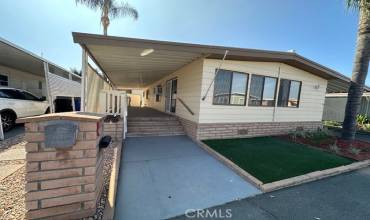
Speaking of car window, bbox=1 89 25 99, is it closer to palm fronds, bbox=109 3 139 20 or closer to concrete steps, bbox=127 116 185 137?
concrete steps, bbox=127 116 185 137

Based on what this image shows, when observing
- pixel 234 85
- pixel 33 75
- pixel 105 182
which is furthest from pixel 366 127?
pixel 33 75

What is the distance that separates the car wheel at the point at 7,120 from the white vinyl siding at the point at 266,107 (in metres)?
7.06

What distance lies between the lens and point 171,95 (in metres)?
9.65

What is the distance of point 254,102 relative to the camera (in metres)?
6.98

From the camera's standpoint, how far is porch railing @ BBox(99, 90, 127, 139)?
19.2 ft

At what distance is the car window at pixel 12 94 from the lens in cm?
622

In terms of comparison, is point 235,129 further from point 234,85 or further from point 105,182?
point 105,182

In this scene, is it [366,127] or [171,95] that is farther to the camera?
[366,127]

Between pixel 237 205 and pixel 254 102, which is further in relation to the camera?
pixel 254 102

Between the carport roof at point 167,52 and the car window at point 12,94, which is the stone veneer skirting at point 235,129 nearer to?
the carport roof at point 167,52

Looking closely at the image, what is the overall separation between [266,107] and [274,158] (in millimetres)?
3174

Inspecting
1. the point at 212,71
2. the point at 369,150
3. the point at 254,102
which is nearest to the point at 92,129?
the point at 212,71

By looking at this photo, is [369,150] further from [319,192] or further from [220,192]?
[220,192]

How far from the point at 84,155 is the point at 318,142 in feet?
26.1
